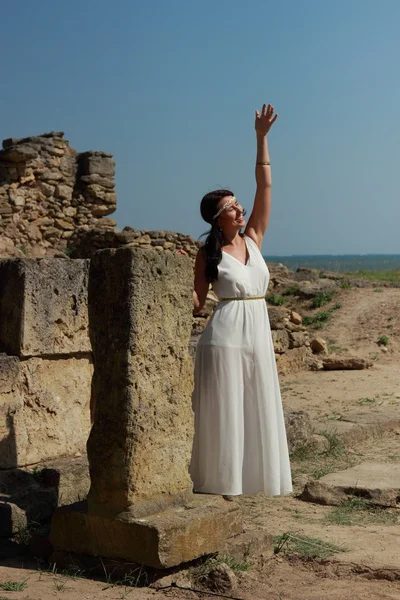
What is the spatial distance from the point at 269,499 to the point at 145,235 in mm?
9130

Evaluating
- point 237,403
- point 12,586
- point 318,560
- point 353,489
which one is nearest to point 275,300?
point 353,489

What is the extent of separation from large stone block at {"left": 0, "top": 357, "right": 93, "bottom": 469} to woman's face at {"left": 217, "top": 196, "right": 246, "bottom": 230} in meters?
1.48

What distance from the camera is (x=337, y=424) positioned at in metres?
7.79

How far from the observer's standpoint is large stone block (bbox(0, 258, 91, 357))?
5148mm

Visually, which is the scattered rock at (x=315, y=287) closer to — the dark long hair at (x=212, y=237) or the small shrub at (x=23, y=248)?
the small shrub at (x=23, y=248)

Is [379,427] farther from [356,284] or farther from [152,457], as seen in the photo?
[356,284]

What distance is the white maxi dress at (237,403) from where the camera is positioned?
451 centimetres

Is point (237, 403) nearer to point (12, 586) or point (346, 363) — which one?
point (12, 586)

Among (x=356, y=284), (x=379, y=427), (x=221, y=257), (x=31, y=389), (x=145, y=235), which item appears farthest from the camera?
(x=356, y=284)

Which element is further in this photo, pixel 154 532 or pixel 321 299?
pixel 321 299

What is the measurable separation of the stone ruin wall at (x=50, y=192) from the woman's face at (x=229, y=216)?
9.26 m

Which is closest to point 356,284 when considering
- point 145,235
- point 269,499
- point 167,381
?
point 145,235

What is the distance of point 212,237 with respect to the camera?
15.6 ft

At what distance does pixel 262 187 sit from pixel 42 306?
5.18ft
